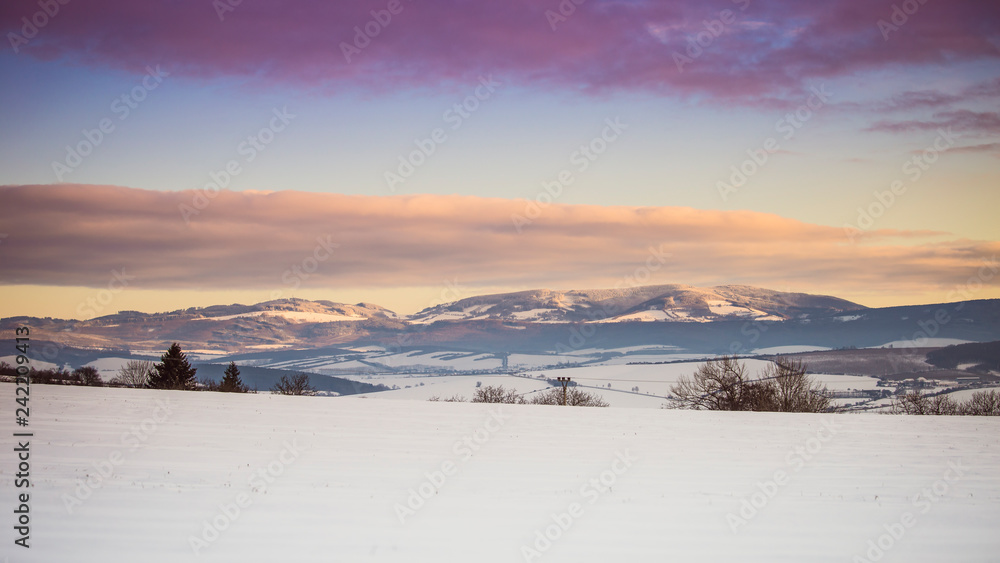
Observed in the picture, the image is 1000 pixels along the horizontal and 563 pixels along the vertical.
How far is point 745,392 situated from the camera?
48219 mm

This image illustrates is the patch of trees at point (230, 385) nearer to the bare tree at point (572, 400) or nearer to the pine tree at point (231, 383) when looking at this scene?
the pine tree at point (231, 383)

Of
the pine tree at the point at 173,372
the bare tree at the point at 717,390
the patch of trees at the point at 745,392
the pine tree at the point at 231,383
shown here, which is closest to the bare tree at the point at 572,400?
the bare tree at the point at 717,390

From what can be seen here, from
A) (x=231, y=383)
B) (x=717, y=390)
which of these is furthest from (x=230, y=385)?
(x=717, y=390)

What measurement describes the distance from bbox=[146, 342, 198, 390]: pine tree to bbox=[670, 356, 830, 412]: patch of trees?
123 ft

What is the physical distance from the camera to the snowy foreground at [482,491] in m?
14.0

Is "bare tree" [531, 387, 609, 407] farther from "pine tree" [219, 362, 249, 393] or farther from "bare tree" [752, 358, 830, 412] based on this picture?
"pine tree" [219, 362, 249, 393]

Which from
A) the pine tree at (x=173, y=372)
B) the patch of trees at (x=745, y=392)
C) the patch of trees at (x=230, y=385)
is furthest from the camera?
the patch of trees at (x=230, y=385)

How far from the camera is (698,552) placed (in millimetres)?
14055

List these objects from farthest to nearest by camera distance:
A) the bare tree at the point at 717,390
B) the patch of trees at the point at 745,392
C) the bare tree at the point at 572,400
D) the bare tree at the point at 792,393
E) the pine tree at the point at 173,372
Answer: the pine tree at the point at 173,372 → the bare tree at the point at 572,400 → the bare tree at the point at 792,393 → the patch of trees at the point at 745,392 → the bare tree at the point at 717,390

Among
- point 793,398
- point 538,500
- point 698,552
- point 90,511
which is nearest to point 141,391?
point 90,511

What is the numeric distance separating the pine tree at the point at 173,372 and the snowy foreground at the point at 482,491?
30.6m

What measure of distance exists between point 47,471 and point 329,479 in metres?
6.41

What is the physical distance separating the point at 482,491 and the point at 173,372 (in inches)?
1951

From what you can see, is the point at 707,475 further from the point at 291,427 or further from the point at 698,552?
the point at 291,427
